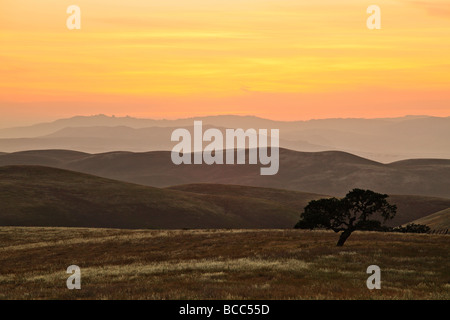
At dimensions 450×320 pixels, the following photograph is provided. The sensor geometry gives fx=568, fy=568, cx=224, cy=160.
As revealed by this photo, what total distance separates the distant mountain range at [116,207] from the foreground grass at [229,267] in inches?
2541

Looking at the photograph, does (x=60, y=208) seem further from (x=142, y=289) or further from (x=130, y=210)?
(x=142, y=289)

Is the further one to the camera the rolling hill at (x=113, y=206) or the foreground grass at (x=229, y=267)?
the rolling hill at (x=113, y=206)

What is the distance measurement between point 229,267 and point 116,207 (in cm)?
11065

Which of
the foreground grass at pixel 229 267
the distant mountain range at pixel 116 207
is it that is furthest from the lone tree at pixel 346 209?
the distant mountain range at pixel 116 207

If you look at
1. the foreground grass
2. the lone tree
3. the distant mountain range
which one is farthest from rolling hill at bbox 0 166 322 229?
the lone tree

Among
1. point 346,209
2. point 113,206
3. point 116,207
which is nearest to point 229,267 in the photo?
point 346,209

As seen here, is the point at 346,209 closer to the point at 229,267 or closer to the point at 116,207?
the point at 229,267

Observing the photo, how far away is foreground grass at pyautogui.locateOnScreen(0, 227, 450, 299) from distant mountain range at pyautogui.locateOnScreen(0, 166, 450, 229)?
212ft

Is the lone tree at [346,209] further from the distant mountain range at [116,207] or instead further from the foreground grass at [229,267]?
the distant mountain range at [116,207]

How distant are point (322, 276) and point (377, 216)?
456 feet

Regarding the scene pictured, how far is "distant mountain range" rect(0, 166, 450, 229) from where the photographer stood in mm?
129750

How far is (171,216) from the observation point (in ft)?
463

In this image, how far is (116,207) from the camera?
472 ft

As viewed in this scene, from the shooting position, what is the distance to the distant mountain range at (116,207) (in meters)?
130
